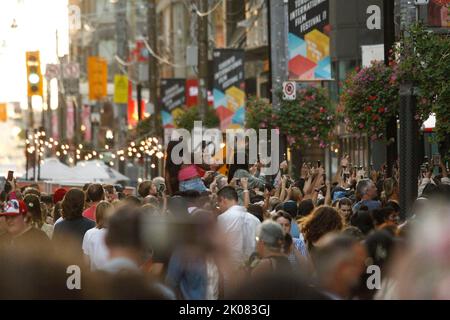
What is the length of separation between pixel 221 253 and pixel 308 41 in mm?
20699

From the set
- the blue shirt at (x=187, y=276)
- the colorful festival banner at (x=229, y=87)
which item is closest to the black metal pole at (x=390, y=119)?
the blue shirt at (x=187, y=276)

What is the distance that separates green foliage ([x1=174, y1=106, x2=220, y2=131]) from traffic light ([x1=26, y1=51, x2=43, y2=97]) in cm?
973

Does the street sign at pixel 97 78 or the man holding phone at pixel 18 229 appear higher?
the street sign at pixel 97 78

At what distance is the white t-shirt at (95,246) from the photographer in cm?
1294

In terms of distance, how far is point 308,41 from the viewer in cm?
3081

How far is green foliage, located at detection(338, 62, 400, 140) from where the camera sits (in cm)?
2433

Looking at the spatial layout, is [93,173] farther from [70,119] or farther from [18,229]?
[70,119]

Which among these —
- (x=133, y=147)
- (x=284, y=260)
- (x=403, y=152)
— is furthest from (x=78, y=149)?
(x=284, y=260)

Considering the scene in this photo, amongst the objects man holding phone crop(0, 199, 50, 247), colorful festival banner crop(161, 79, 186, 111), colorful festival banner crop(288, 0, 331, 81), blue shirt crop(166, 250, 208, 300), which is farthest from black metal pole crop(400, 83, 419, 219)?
colorful festival banner crop(161, 79, 186, 111)

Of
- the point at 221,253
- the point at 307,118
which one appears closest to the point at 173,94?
the point at 307,118

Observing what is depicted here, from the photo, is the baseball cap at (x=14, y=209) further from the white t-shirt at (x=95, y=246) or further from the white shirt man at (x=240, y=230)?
the white shirt man at (x=240, y=230)

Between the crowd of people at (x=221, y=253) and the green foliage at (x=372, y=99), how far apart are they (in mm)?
7948

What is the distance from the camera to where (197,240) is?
33.1 feet
